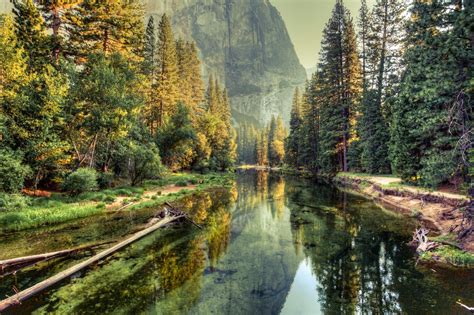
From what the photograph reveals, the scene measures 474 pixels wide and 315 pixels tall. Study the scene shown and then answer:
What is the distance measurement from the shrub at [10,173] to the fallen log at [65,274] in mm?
7153

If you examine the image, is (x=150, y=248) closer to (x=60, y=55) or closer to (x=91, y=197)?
(x=91, y=197)

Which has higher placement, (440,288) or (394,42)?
(394,42)

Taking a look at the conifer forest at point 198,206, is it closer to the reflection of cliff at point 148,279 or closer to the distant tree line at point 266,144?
the reflection of cliff at point 148,279

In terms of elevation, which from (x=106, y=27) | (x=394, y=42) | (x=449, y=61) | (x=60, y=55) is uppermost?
(x=394, y=42)

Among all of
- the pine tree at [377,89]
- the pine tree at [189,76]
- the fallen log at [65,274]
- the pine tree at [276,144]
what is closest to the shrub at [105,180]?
the fallen log at [65,274]

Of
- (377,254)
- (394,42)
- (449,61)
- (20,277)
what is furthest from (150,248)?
(394,42)

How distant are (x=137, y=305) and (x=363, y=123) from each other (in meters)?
30.5

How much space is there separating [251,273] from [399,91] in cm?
2301

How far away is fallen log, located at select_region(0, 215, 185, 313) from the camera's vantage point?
5805 mm

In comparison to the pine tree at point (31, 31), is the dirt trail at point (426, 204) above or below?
below

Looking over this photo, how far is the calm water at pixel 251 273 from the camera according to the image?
6438mm

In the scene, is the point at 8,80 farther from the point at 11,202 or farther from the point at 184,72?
the point at 184,72

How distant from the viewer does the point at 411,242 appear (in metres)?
10.2

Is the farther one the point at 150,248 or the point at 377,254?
the point at 150,248
